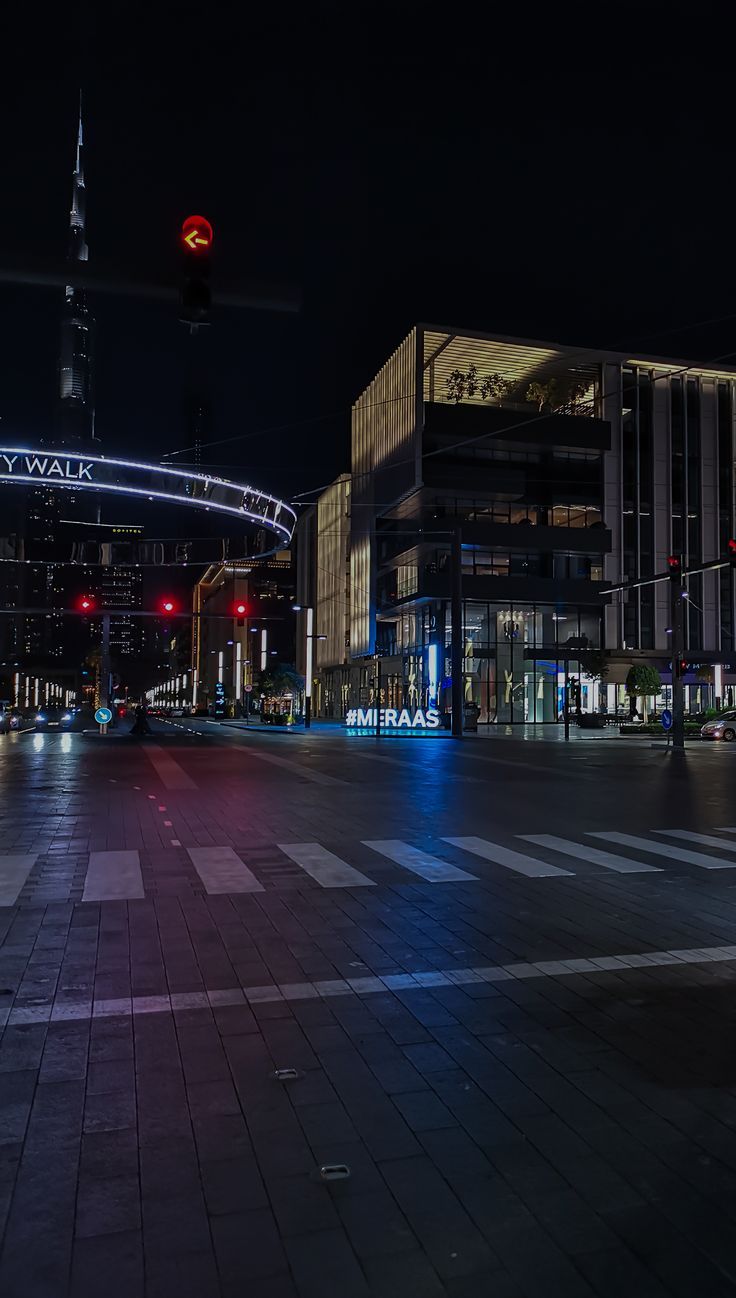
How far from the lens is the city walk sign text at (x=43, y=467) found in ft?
55.8

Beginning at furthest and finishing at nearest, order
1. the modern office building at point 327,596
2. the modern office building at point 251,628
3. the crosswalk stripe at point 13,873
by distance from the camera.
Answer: the modern office building at point 251,628, the modern office building at point 327,596, the crosswalk stripe at point 13,873

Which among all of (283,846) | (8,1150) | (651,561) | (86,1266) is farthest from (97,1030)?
(651,561)

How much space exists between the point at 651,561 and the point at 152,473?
5909 centimetres

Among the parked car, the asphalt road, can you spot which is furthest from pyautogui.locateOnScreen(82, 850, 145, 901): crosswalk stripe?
the parked car

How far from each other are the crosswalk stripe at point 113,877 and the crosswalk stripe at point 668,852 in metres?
5.97

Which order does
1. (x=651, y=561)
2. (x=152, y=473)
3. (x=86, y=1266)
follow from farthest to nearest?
(x=651, y=561) → (x=152, y=473) → (x=86, y=1266)

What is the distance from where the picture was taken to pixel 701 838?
12.5 metres

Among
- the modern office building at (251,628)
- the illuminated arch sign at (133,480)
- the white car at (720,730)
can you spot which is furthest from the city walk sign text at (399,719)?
the modern office building at (251,628)

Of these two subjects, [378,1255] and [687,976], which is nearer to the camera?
[378,1255]

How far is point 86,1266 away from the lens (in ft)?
10.0

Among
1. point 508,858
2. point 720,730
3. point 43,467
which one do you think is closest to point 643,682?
point 720,730

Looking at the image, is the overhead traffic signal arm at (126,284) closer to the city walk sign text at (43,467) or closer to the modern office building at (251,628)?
the city walk sign text at (43,467)

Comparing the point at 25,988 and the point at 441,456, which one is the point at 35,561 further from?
the point at 441,456

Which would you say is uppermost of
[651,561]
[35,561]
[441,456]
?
[441,456]
